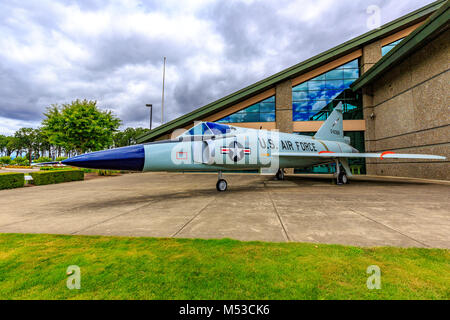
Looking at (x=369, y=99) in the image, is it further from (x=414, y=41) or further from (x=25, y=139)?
(x=25, y=139)

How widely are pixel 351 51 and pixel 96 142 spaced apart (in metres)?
26.4

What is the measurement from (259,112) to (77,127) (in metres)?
18.0

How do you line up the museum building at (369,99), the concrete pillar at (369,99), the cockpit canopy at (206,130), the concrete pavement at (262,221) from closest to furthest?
the concrete pavement at (262,221) < the cockpit canopy at (206,130) < the museum building at (369,99) < the concrete pillar at (369,99)

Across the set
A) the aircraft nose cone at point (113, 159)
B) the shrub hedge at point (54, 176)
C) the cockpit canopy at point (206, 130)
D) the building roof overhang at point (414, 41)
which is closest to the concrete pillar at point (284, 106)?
the building roof overhang at point (414, 41)

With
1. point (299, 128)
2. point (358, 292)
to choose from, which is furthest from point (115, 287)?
point (299, 128)

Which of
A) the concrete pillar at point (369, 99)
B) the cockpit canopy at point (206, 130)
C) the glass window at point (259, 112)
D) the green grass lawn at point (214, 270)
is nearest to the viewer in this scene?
the green grass lawn at point (214, 270)

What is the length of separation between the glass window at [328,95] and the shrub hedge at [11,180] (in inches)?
772

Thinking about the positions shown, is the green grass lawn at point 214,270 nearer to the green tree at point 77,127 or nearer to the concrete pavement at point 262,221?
the concrete pavement at point 262,221

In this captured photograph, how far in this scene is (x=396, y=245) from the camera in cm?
246

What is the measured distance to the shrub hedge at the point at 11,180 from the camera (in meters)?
9.34

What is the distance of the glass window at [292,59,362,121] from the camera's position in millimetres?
17469

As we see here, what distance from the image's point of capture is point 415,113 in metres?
12.3

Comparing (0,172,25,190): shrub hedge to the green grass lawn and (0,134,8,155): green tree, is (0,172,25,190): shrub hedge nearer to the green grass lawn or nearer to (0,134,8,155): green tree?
the green grass lawn

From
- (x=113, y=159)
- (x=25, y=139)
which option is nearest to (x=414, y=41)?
(x=113, y=159)
